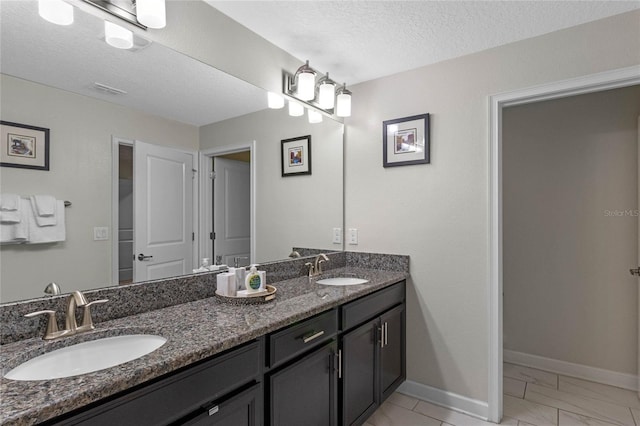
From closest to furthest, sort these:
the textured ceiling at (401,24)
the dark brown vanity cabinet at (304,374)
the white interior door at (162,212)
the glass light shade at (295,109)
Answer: the dark brown vanity cabinet at (304,374) < the white interior door at (162,212) < the textured ceiling at (401,24) < the glass light shade at (295,109)

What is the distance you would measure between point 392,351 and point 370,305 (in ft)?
1.61

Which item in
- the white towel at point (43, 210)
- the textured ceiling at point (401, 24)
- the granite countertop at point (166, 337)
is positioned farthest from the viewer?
the textured ceiling at point (401, 24)

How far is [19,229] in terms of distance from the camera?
1.13 metres

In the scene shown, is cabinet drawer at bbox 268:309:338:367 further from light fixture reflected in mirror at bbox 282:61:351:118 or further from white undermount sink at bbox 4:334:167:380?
light fixture reflected in mirror at bbox 282:61:351:118

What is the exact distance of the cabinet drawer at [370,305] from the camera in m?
1.78

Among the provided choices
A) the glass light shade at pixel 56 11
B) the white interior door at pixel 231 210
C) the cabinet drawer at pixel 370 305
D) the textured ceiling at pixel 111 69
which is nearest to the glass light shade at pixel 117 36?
the textured ceiling at pixel 111 69

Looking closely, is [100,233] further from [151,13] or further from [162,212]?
[151,13]

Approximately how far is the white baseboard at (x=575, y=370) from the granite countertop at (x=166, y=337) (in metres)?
1.86

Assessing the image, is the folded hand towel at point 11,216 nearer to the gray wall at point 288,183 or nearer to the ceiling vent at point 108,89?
the ceiling vent at point 108,89

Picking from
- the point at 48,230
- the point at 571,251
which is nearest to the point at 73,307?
the point at 48,230

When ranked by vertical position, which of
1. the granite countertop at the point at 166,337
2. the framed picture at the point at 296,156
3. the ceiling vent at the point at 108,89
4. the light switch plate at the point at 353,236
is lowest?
the granite countertop at the point at 166,337

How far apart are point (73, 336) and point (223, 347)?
1.63 feet

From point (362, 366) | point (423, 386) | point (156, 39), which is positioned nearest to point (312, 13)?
point (156, 39)

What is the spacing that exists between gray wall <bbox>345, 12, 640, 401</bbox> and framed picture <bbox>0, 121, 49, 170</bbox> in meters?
1.95
